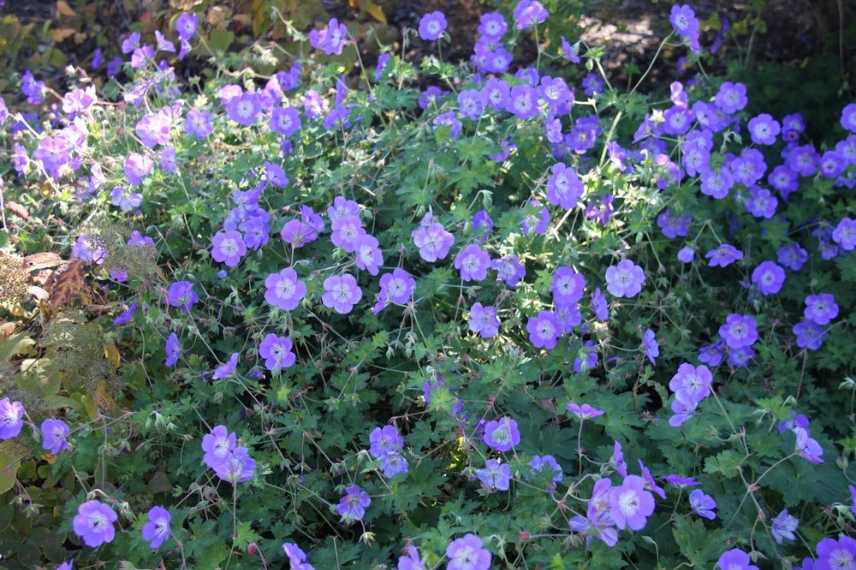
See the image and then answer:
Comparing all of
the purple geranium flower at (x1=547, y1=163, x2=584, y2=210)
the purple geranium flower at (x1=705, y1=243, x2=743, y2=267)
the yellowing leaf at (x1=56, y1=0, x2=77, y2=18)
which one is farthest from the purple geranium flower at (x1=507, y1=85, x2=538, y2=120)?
the yellowing leaf at (x1=56, y1=0, x2=77, y2=18)

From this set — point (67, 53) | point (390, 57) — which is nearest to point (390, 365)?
point (390, 57)

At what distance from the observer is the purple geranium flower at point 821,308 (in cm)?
307

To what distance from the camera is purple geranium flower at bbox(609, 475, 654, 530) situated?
1948 mm

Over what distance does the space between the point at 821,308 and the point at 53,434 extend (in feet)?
7.41

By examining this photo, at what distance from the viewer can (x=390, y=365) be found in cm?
270

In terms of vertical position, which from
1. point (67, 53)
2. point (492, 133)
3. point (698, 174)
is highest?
point (492, 133)

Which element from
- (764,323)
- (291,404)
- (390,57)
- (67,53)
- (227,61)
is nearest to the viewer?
(291,404)

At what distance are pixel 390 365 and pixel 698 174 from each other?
4.76ft

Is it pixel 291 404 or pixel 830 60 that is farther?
pixel 830 60

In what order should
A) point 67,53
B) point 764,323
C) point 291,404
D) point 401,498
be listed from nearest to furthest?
1. point 401,498
2. point 291,404
3. point 764,323
4. point 67,53

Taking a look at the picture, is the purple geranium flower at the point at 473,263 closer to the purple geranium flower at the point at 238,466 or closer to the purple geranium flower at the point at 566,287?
the purple geranium flower at the point at 566,287

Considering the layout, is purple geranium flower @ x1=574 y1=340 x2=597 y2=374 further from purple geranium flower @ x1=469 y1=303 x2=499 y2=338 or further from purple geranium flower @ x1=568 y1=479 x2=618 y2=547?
purple geranium flower @ x1=568 y1=479 x2=618 y2=547

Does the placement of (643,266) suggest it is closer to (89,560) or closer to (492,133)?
(492,133)

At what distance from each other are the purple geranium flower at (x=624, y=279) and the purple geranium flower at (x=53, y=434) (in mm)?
1502
